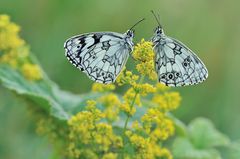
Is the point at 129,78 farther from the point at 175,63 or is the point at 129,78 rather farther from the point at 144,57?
the point at 175,63

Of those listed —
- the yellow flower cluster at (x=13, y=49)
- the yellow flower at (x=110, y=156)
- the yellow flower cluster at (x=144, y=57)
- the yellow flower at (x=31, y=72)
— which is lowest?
the yellow flower at (x=110, y=156)

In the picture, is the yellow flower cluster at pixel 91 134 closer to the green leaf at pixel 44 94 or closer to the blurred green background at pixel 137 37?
the green leaf at pixel 44 94

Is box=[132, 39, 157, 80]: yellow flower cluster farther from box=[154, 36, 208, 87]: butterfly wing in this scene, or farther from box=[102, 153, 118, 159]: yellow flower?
box=[102, 153, 118, 159]: yellow flower

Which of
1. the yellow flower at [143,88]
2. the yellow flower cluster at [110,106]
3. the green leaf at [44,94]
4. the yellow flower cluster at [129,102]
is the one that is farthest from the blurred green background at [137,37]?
the yellow flower at [143,88]

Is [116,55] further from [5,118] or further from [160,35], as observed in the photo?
[5,118]

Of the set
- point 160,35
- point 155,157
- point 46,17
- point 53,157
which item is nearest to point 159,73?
point 160,35

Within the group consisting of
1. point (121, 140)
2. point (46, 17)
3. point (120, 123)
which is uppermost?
point (46, 17)

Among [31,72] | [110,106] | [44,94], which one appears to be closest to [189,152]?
[110,106]

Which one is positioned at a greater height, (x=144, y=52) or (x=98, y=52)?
(x=98, y=52)
